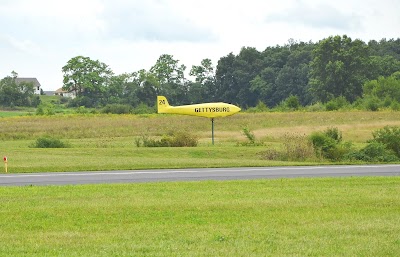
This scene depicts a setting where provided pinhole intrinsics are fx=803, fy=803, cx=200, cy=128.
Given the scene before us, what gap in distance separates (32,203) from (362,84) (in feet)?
301

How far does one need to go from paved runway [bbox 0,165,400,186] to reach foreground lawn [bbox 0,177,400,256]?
2.38 metres

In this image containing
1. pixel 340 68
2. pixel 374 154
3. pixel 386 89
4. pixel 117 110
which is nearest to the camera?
pixel 374 154

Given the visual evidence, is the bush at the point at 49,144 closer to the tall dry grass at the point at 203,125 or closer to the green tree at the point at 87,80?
the tall dry grass at the point at 203,125

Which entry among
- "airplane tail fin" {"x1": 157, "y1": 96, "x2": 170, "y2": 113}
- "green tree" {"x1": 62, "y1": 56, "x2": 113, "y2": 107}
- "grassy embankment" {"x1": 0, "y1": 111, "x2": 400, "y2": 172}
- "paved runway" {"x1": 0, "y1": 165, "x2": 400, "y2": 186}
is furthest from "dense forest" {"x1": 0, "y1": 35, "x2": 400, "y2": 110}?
"paved runway" {"x1": 0, "y1": 165, "x2": 400, "y2": 186}

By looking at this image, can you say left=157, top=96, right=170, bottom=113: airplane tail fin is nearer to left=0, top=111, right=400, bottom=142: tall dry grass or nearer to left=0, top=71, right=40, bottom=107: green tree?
left=0, top=111, right=400, bottom=142: tall dry grass

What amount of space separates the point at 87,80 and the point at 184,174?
337 feet

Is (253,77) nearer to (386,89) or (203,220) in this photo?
(386,89)

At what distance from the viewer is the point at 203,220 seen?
13828 millimetres

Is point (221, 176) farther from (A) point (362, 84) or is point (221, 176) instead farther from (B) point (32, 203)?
(A) point (362, 84)

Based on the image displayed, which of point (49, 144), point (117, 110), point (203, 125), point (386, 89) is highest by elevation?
point (386, 89)

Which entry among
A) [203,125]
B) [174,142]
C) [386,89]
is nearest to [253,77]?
[386,89]

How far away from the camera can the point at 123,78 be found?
415 ft

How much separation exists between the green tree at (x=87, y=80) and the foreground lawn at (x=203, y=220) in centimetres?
10615

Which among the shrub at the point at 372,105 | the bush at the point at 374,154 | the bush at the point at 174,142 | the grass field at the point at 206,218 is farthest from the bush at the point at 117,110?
the grass field at the point at 206,218
